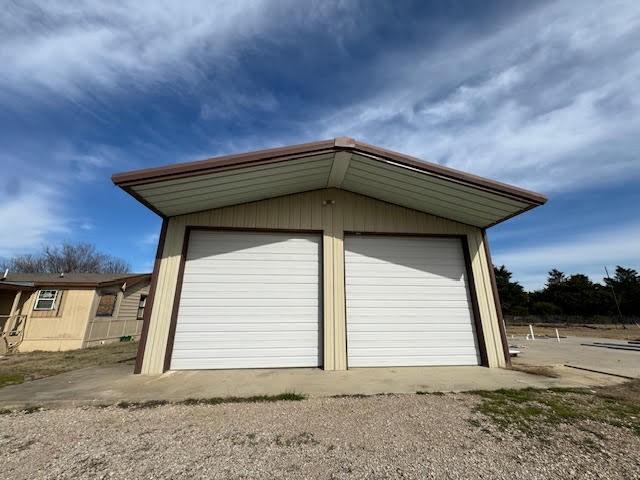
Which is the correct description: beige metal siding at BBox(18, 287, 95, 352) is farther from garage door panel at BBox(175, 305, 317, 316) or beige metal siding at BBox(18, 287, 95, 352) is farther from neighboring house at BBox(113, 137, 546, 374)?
garage door panel at BBox(175, 305, 317, 316)

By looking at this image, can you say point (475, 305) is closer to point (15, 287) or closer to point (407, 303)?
point (407, 303)

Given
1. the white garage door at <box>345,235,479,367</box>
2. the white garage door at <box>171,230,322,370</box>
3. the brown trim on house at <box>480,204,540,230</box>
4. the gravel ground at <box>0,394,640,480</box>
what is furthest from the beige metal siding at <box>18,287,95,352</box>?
the brown trim on house at <box>480,204,540,230</box>

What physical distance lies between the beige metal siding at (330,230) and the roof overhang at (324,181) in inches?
11.7

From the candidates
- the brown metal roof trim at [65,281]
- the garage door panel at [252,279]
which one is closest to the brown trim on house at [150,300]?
the garage door panel at [252,279]

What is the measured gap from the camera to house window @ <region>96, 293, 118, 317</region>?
13188 mm

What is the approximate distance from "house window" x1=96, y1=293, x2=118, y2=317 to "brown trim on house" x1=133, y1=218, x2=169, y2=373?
10.2 meters

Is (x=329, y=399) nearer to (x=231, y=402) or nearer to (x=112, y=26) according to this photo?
(x=231, y=402)

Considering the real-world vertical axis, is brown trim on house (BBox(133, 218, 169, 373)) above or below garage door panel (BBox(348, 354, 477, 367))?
above

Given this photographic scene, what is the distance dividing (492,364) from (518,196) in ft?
11.7

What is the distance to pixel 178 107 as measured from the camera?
8.15 metres

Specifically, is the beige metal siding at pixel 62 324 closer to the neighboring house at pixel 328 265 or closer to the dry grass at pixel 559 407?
the neighboring house at pixel 328 265

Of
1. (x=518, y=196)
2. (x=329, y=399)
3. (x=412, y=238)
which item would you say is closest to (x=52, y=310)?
(x=329, y=399)

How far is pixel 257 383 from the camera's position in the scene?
4.54 m

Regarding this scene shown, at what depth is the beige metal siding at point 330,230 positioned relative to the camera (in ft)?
18.6
